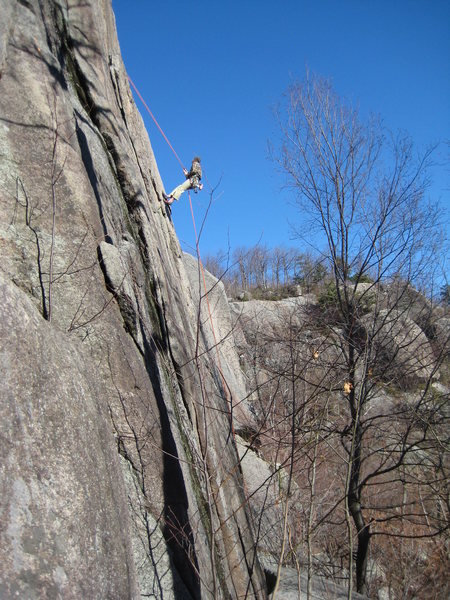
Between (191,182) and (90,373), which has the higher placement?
(191,182)

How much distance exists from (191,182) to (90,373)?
5440mm

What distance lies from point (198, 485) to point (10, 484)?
7.19 ft

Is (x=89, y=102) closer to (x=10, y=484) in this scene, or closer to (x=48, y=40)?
(x=48, y=40)

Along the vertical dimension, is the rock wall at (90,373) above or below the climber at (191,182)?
below

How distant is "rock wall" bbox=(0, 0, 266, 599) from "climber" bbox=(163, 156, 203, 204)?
77.9 inches

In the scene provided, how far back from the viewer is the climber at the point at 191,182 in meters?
7.04

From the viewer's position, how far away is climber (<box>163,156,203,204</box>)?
704cm

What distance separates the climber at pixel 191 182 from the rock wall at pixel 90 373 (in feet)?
6.49

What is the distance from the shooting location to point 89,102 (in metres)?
4.65

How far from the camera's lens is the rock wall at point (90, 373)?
162cm

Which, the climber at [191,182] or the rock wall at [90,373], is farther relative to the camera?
the climber at [191,182]

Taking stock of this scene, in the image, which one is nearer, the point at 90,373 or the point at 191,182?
the point at 90,373

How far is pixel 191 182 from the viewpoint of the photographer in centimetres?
714

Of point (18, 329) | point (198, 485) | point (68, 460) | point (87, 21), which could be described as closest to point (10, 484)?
point (68, 460)
